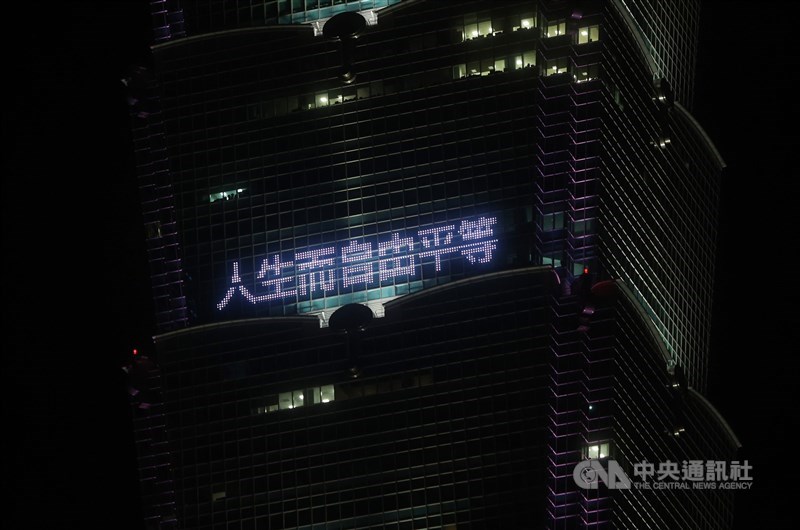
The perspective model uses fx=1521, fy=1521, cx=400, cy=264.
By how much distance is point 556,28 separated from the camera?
98.2m

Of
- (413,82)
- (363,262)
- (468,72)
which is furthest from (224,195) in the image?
(468,72)

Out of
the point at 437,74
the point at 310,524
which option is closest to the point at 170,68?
the point at 437,74

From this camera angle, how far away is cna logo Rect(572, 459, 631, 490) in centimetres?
9212

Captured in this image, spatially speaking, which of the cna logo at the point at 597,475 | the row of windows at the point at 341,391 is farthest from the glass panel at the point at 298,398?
the cna logo at the point at 597,475

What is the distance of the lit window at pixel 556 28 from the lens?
98.1m

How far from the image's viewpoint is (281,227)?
10325 cm

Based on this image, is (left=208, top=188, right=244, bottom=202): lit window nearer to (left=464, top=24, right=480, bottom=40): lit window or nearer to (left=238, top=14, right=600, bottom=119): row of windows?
(left=238, top=14, right=600, bottom=119): row of windows

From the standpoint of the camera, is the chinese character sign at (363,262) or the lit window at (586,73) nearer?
the lit window at (586,73)

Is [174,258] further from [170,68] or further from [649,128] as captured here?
[649,128]

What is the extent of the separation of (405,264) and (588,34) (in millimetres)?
19176

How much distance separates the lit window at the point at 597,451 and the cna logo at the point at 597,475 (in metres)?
0.34

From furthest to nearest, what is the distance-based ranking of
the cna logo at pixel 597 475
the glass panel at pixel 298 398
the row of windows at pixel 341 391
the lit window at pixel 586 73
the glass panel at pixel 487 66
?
the glass panel at pixel 298 398
the glass panel at pixel 487 66
the row of windows at pixel 341 391
the lit window at pixel 586 73
the cna logo at pixel 597 475

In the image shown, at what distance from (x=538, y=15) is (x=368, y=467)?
31084 millimetres

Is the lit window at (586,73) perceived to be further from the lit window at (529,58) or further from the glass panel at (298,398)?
the glass panel at (298,398)
